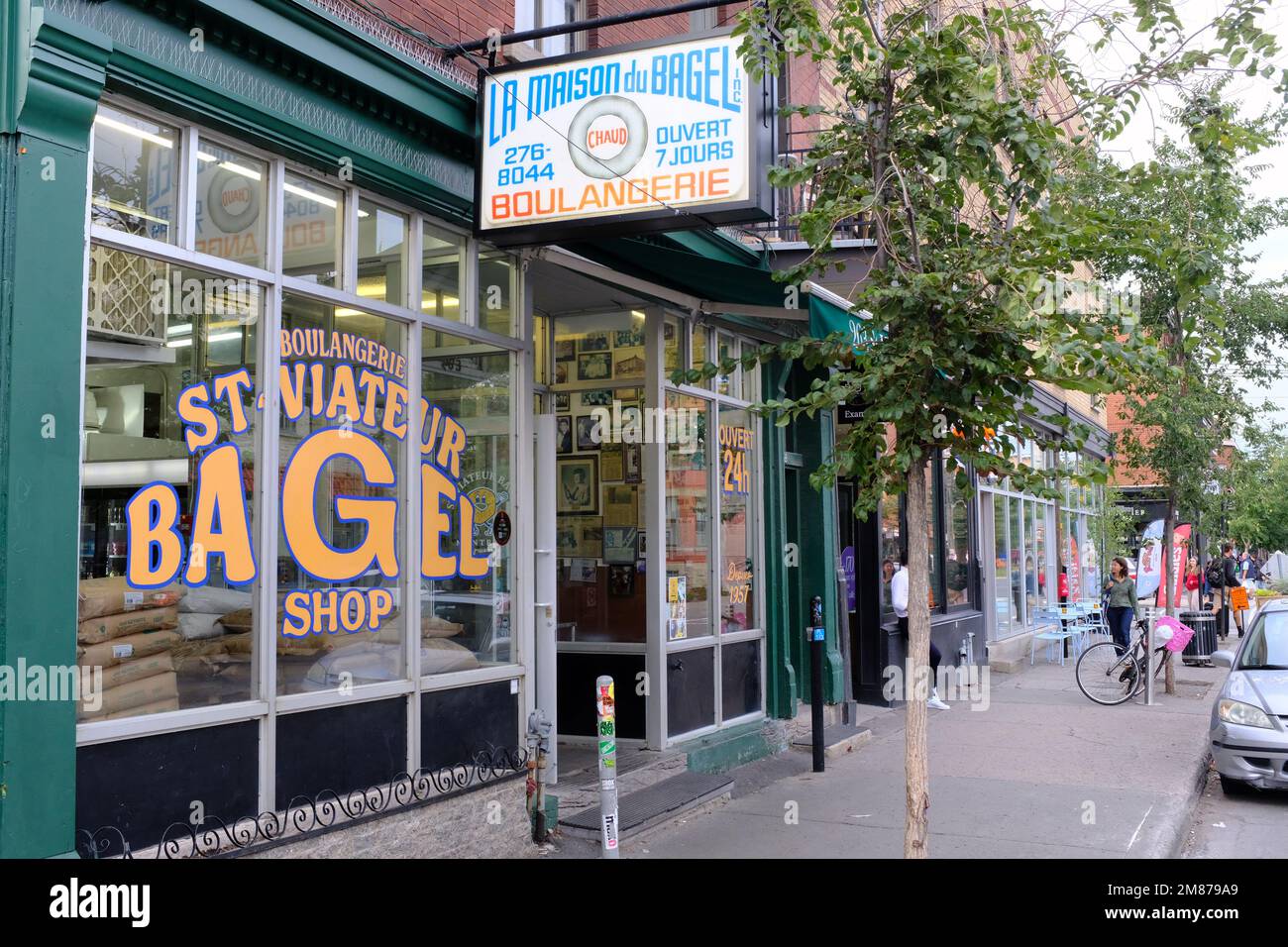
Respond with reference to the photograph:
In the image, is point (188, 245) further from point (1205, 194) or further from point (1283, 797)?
point (1205, 194)

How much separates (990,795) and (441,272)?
579 cm

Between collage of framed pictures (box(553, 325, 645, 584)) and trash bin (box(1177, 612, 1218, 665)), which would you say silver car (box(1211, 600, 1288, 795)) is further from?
trash bin (box(1177, 612, 1218, 665))

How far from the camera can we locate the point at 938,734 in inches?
455

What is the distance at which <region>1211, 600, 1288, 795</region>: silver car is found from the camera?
8617mm

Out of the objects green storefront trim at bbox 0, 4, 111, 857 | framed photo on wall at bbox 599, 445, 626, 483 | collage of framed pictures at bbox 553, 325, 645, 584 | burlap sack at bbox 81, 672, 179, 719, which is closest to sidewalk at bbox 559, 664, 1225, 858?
collage of framed pictures at bbox 553, 325, 645, 584

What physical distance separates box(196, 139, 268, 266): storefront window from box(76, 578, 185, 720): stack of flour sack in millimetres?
1672

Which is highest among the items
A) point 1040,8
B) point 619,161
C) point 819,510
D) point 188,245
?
point 1040,8

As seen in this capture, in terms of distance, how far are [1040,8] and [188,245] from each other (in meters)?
5.05

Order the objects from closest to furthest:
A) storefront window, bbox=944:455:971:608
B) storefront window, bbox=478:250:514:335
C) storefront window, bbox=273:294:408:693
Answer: storefront window, bbox=273:294:408:693, storefront window, bbox=478:250:514:335, storefront window, bbox=944:455:971:608

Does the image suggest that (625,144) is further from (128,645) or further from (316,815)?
(316,815)

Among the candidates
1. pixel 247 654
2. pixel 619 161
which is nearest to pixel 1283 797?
pixel 619 161

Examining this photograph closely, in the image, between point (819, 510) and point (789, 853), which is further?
point (819, 510)

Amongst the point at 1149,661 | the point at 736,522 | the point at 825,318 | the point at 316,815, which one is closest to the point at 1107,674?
the point at 1149,661

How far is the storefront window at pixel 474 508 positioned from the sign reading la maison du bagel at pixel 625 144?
37.0 inches
